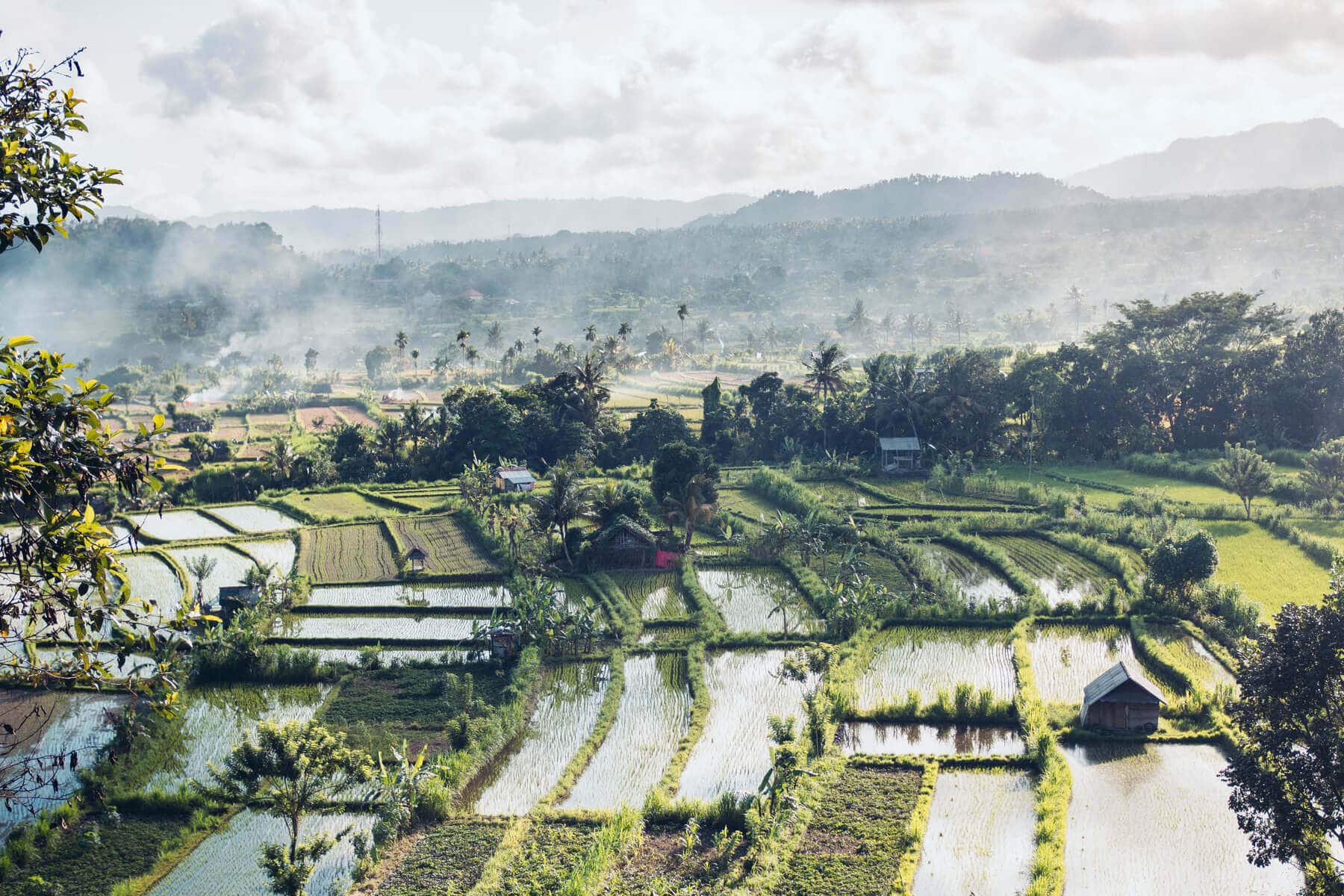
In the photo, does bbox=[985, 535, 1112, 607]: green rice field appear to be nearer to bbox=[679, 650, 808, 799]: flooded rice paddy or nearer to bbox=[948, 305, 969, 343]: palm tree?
bbox=[679, 650, 808, 799]: flooded rice paddy

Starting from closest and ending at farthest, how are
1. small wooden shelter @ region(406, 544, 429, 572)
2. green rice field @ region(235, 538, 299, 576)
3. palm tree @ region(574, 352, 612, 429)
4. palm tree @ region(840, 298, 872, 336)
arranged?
small wooden shelter @ region(406, 544, 429, 572), green rice field @ region(235, 538, 299, 576), palm tree @ region(574, 352, 612, 429), palm tree @ region(840, 298, 872, 336)

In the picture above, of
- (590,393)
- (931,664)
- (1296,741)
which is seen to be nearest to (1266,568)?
(931,664)

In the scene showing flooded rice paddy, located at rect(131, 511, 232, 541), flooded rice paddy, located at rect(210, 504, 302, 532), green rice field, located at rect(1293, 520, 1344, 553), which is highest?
green rice field, located at rect(1293, 520, 1344, 553)

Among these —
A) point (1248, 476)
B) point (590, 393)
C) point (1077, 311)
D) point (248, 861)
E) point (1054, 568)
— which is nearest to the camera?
point (248, 861)

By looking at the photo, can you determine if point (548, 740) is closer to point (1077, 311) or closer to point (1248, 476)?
point (1248, 476)

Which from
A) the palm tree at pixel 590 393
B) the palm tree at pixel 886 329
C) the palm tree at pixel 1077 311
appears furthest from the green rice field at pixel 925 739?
the palm tree at pixel 1077 311

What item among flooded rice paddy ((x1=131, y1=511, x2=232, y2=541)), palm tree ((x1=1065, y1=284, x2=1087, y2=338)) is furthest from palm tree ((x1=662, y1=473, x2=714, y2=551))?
palm tree ((x1=1065, y1=284, x2=1087, y2=338))

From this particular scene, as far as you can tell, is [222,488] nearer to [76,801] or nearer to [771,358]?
[76,801]
